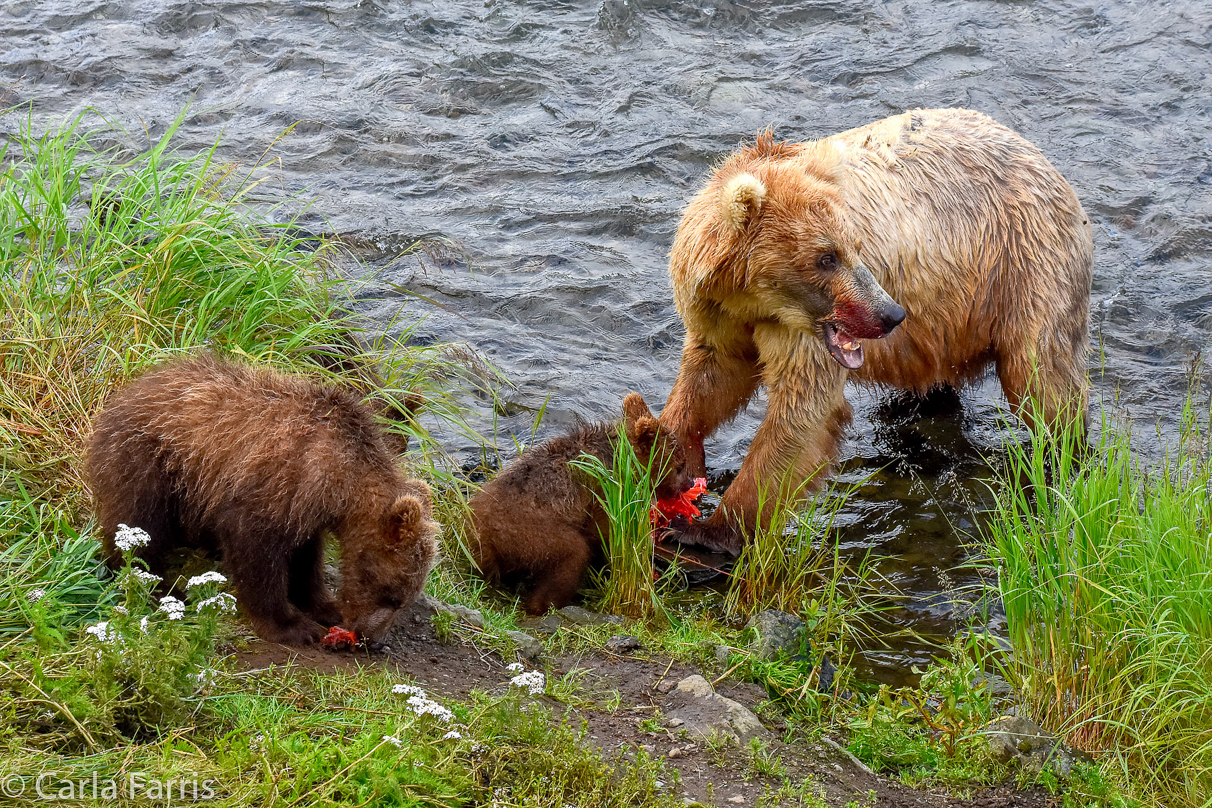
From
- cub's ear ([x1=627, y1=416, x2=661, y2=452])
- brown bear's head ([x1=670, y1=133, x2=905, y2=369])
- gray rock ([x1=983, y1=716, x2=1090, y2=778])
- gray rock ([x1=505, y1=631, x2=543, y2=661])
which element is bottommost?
gray rock ([x1=983, y1=716, x2=1090, y2=778])

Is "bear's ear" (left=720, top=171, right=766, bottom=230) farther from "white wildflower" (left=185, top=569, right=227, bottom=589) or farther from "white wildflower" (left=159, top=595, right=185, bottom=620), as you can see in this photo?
"white wildflower" (left=159, top=595, right=185, bottom=620)

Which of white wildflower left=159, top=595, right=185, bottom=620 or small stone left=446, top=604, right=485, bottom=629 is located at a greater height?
white wildflower left=159, top=595, right=185, bottom=620

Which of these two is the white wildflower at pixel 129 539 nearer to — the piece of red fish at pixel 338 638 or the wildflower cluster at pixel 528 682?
the piece of red fish at pixel 338 638

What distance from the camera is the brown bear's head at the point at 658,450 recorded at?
227 inches

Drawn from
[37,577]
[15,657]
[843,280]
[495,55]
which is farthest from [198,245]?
[495,55]

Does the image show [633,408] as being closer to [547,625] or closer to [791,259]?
[791,259]

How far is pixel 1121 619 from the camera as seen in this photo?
14.5 ft

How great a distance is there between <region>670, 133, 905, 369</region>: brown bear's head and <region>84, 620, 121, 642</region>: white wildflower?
10.6 feet

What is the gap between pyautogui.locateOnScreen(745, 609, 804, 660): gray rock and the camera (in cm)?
496

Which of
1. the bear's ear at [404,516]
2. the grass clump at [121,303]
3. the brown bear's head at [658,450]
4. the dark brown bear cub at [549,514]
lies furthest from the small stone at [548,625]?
the grass clump at [121,303]

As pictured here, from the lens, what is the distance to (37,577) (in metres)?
4.34

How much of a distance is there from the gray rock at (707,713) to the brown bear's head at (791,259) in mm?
1963

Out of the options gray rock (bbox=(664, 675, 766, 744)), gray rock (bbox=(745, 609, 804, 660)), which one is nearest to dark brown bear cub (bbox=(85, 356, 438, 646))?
gray rock (bbox=(664, 675, 766, 744))

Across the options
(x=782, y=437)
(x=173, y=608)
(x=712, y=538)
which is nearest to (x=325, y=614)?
(x=173, y=608)
